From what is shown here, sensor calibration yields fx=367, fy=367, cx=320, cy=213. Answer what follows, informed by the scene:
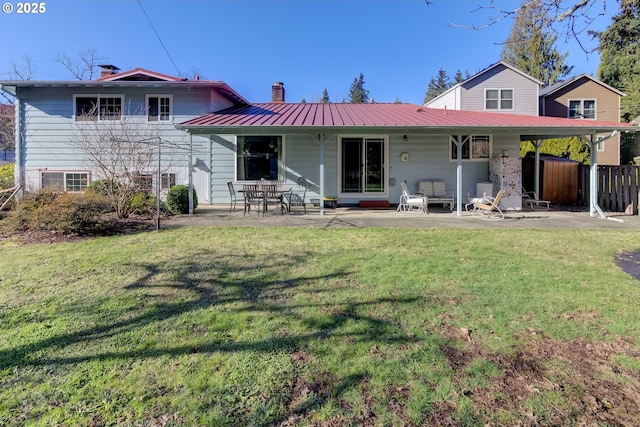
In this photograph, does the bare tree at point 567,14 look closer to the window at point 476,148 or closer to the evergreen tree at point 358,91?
the window at point 476,148

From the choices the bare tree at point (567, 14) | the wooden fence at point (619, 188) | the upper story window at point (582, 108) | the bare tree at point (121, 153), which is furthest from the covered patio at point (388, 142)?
the upper story window at point (582, 108)

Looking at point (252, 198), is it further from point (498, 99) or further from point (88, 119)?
point (498, 99)

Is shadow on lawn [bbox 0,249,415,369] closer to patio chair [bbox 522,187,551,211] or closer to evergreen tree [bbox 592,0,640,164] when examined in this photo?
patio chair [bbox 522,187,551,211]

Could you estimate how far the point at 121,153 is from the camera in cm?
1034

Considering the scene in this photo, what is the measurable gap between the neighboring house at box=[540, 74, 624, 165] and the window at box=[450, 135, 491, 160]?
1075cm

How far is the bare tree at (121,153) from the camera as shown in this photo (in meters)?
9.30

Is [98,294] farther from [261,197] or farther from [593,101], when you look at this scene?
[593,101]

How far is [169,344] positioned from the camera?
298 cm

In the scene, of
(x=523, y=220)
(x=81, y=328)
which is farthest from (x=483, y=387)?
(x=523, y=220)

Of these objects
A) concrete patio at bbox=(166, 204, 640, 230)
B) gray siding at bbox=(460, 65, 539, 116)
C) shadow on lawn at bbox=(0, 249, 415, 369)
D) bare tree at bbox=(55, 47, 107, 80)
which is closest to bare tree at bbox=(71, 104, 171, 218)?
concrete patio at bbox=(166, 204, 640, 230)

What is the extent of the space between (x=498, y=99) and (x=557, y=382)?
47.4 ft

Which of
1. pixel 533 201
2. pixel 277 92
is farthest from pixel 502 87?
pixel 277 92

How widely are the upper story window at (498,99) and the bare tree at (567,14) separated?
10.6 metres

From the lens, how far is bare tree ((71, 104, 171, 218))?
930cm
